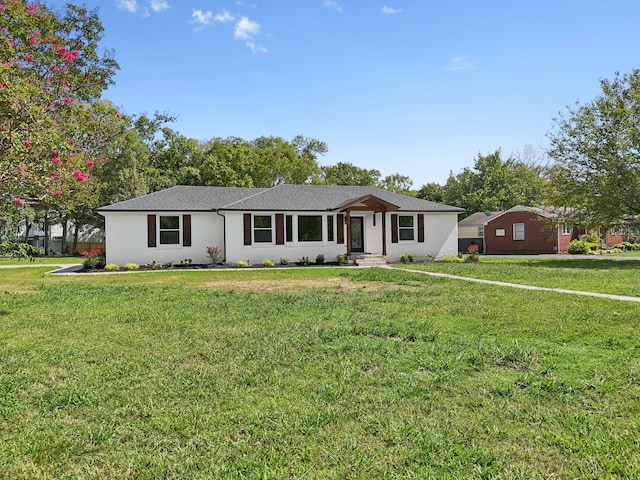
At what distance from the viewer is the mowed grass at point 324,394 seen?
268cm

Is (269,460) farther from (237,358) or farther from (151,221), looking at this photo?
(151,221)

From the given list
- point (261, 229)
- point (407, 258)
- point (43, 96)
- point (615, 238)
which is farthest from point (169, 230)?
point (615, 238)

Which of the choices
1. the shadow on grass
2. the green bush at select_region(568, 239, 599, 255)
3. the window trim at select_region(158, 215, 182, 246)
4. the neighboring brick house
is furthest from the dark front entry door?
the green bush at select_region(568, 239, 599, 255)

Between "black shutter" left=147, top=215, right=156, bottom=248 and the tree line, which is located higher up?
the tree line

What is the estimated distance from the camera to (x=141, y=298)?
32.1 feet

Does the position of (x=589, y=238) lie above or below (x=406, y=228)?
below

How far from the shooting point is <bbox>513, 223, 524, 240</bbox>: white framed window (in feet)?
105

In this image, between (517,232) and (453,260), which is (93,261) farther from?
(517,232)

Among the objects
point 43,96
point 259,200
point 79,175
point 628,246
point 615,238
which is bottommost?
point 628,246

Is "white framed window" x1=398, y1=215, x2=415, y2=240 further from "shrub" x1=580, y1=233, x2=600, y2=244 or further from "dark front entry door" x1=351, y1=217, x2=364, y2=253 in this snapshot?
"shrub" x1=580, y1=233, x2=600, y2=244

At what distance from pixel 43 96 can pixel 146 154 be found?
32130 mm

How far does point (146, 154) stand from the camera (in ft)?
120

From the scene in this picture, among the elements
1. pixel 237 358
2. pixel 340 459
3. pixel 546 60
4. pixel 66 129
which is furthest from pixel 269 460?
pixel 546 60

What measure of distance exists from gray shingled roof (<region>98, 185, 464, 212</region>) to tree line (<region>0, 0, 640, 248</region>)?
2966 mm
